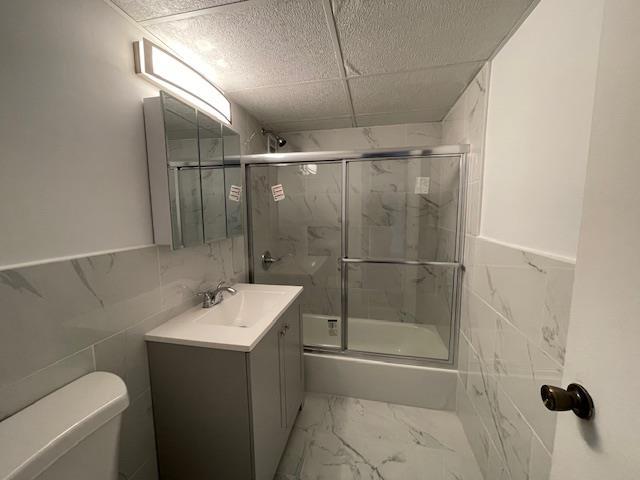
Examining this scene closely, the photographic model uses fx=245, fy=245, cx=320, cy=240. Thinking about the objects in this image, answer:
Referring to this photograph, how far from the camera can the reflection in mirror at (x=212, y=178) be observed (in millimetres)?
1219

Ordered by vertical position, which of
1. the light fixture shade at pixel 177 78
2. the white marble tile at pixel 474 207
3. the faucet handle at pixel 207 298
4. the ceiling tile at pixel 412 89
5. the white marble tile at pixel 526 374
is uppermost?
the ceiling tile at pixel 412 89

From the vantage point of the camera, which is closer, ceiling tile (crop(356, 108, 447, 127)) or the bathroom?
the bathroom

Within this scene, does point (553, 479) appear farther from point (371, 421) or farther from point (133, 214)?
point (133, 214)

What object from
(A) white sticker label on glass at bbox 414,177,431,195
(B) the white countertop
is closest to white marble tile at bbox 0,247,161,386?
(B) the white countertop

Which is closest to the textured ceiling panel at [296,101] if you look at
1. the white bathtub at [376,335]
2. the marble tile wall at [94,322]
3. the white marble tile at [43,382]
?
the marble tile wall at [94,322]

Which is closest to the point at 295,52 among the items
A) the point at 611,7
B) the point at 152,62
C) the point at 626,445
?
the point at 152,62

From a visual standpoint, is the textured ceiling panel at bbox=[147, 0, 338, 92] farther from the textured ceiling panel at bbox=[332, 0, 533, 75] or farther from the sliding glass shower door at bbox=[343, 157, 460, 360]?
the sliding glass shower door at bbox=[343, 157, 460, 360]

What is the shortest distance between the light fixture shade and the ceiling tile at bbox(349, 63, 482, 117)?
785 mm

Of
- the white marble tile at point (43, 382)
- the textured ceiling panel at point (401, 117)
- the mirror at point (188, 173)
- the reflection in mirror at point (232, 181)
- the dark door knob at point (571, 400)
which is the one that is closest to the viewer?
the dark door knob at point (571, 400)

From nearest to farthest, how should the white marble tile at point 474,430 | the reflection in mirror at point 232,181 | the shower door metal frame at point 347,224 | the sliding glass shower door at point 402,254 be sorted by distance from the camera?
the white marble tile at point 474,430 < the reflection in mirror at point 232,181 < the shower door metal frame at point 347,224 < the sliding glass shower door at point 402,254

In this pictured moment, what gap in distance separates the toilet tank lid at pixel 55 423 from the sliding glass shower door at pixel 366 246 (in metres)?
1.22

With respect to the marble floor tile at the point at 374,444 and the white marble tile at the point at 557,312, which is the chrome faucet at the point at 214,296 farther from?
the white marble tile at the point at 557,312

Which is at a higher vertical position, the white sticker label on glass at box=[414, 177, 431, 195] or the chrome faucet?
the white sticker label on glass at box=[414, 177, 431, 195]

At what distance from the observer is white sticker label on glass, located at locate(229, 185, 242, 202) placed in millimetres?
1452
